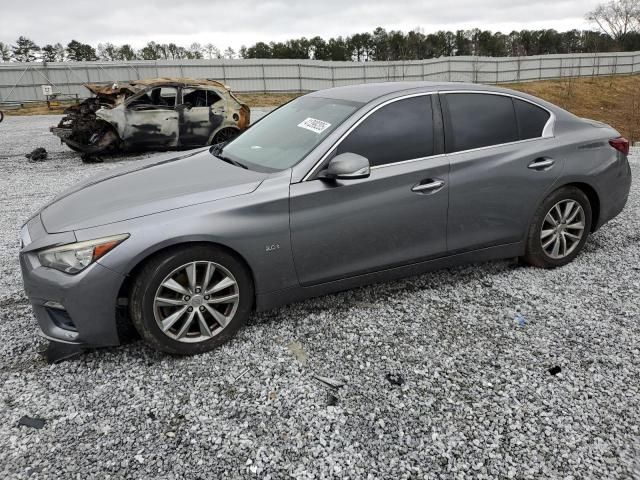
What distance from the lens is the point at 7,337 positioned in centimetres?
334

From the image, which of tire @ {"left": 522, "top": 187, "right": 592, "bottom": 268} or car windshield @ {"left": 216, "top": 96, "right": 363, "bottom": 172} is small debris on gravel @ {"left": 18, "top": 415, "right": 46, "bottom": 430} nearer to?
car windshield @ {"left": 216, "top": 96, "right": 363, "bottom": 172}

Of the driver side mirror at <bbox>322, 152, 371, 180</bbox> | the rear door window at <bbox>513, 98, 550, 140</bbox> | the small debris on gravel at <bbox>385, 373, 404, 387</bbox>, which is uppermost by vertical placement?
the rear door window at <bbox>513, 98, 550, 140</bbox>

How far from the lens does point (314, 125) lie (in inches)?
139

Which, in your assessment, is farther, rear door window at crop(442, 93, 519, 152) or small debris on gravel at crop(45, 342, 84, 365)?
rear door window at crop(442, 93, 519, 152)

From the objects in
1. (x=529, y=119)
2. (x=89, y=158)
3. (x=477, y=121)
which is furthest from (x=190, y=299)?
(x=89, y=158)

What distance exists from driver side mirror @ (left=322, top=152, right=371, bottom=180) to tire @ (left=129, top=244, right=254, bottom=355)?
32.2 inches

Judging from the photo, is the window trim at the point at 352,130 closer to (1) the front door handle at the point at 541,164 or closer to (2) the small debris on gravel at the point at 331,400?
(1) the front door handle at the point at 541,164

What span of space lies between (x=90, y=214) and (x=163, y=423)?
1308 mm

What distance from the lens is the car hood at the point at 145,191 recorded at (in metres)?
2.90

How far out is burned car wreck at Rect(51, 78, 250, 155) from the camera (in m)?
10.1

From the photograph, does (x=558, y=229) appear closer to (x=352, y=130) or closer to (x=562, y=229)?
(x=562, y=229)

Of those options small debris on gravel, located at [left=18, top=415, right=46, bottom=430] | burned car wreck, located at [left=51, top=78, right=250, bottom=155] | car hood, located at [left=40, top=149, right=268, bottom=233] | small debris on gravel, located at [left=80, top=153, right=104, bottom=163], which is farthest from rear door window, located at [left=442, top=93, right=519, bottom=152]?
small debris on gravel, located at [left=80, top=153, right=104, bottom=163]

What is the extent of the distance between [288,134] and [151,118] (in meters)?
7.73

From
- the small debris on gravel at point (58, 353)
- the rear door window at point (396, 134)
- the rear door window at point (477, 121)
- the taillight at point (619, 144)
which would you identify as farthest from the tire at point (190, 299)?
the taillight at point (619, 144)
